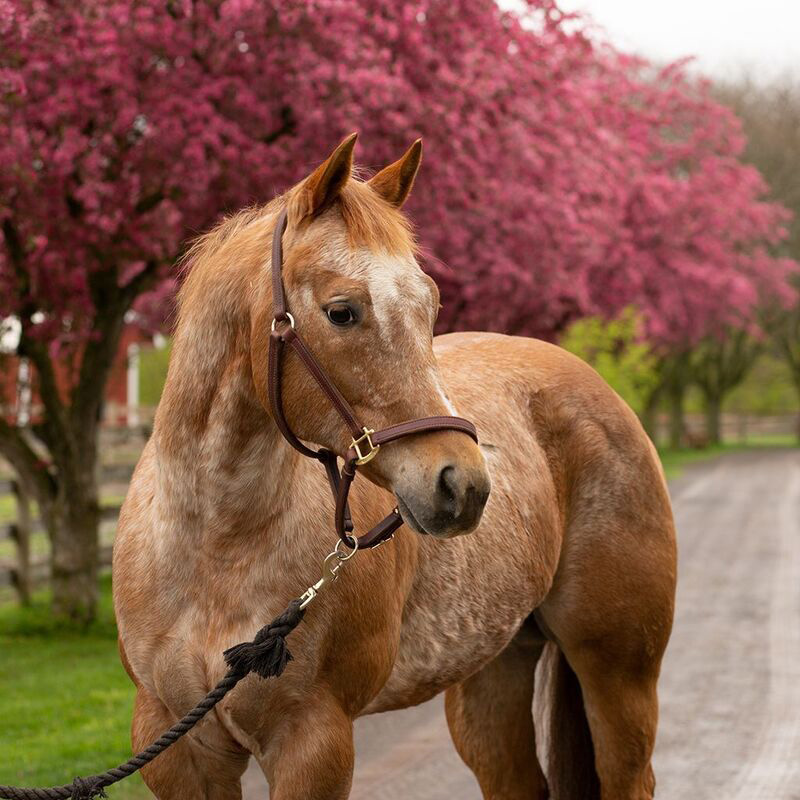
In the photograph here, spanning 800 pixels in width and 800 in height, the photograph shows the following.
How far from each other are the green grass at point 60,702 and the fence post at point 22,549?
513mm

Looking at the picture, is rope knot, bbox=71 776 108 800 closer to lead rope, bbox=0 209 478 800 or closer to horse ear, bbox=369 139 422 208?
lead rope, bbox=0 209 478 800

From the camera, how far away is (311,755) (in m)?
2.87

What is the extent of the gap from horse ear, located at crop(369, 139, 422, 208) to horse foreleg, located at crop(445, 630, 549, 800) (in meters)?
1.92

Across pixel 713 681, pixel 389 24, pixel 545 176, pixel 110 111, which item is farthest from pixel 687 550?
pixel 110 111

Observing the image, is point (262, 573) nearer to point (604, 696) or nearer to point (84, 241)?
point (604, 696)

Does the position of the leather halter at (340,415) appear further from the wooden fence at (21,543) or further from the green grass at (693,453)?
the green grass at (693,453)

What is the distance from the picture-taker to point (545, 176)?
11469 millimetres

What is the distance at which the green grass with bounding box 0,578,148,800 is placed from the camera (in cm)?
580

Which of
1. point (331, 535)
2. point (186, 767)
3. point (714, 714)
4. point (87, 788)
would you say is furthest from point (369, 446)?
point (714, 714)

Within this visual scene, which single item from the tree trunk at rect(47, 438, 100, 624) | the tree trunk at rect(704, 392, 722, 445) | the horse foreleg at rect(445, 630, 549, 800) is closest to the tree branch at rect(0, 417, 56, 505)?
the tree trunk at rect(47, 438, 100, 624)

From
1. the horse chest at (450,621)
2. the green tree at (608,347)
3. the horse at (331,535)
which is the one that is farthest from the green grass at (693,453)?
the horse chest at (450,621)

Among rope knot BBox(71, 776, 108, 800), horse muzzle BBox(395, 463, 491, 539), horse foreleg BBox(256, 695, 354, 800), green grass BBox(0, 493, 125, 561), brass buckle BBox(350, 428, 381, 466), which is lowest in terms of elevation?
green grass BBox(0, 493, 125, 561)

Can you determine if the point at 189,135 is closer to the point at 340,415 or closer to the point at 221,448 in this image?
the point at 221,448

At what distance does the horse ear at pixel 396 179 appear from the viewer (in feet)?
9.89
